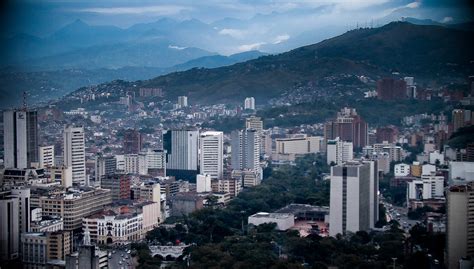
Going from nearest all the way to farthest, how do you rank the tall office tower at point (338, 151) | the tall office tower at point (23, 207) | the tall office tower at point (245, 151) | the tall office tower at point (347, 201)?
the tall office tower at point (23, 207) → the tall office tower at point (347, 201) → the tall office tower at point (245, 151) → the tall office tower at point (338, 151)

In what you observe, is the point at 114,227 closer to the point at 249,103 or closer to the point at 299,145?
the point at 299,145

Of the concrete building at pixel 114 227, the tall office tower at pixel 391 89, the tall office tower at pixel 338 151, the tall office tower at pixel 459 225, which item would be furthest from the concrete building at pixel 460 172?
the tall office tower at pixel 391 89

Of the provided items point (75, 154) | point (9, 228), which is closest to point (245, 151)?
point (75, 154)

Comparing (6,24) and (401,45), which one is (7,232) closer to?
(6,24)

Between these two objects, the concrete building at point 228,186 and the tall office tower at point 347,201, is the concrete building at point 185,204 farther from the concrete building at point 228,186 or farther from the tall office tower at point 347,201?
the tall office tower at point 347,201

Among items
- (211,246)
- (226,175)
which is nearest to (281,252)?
(211,246)

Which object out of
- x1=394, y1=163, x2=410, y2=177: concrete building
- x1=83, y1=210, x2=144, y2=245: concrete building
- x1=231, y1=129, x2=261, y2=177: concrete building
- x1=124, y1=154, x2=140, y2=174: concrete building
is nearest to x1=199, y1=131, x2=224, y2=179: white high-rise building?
x1=231, y1=129, x2=261, y2=177: concrete building
